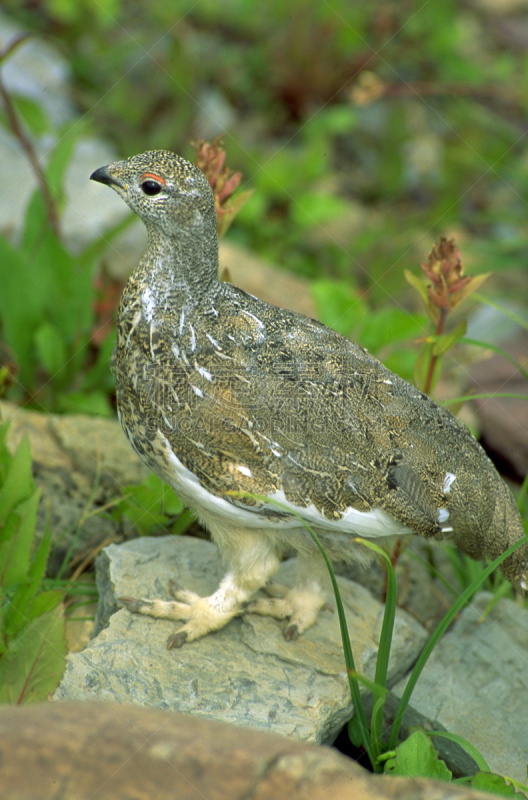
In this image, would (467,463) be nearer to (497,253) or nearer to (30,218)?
(30,218)

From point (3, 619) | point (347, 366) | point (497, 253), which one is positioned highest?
point (497, 253)

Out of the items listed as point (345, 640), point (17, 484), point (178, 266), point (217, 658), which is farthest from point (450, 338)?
point (17, 484)

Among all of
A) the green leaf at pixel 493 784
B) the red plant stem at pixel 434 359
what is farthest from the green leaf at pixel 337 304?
the green leaf at pixel 493 784

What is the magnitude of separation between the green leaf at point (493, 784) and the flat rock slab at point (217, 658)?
63 centimetres

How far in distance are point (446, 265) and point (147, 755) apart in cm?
232

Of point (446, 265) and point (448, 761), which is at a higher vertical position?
point (446, 265)

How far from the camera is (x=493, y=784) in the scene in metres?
2.53

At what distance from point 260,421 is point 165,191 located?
95 centimetres

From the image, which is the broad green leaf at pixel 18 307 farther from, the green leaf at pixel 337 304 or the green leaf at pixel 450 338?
the green leaf at pixel 450 338

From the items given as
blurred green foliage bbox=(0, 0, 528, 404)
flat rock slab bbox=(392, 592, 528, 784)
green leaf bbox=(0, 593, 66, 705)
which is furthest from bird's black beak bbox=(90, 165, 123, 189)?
blurred green foliage bbox=(0, 0, 528, 404)

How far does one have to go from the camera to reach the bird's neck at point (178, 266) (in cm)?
291

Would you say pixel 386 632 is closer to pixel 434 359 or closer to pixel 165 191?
pixel 434 359

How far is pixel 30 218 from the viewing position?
15.7 ft

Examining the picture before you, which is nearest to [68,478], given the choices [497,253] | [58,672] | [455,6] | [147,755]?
[58,672]
